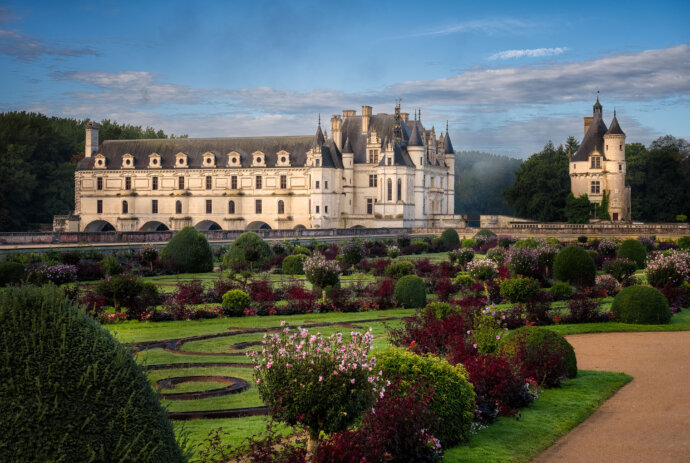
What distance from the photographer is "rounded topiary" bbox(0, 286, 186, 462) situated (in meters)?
3.50

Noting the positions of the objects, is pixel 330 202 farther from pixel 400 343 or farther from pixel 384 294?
pixel 400 343

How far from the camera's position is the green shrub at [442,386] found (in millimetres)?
7461

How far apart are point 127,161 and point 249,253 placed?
148 ft

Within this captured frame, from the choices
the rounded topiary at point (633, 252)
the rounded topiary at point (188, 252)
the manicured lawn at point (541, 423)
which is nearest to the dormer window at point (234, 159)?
the rounded topiary at point (188, 252)

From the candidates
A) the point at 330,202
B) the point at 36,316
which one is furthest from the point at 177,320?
the point at 330,202

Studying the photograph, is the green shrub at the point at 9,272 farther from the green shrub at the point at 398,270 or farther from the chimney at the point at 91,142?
the chimney at the point at 91,142

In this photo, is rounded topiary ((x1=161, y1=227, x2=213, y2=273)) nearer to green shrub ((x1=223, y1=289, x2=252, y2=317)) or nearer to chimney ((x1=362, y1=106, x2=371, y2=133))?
green shrub ((x1=223, y1=289, x2=252, y2=317))

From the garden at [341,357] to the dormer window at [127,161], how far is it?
44467 millimetres

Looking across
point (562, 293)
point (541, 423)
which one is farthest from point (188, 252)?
point (541, 423)

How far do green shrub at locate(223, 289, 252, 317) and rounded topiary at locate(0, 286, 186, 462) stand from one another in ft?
45.2

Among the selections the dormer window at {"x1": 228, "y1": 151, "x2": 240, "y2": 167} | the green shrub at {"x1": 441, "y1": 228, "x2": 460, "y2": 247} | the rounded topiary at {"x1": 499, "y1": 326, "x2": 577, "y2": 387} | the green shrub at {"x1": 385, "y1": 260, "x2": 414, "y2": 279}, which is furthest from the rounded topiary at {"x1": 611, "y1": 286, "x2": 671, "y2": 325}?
the dormer window at {"x1": 228, "y1": 151, "x2": 240, "y2": 167}

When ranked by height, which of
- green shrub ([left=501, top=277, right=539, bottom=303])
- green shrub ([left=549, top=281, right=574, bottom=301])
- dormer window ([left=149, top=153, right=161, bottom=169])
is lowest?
green shrub ([left=549, top=281, right=574, bottom=301])

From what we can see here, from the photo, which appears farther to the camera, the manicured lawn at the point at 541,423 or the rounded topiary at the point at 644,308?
the rounded topiary at the point at 644,308

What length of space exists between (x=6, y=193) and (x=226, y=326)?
4964 centimetres
